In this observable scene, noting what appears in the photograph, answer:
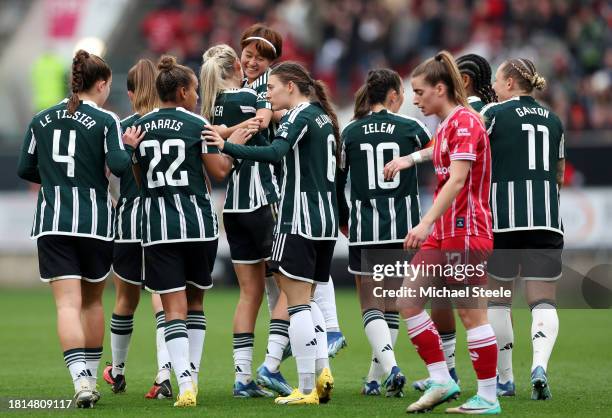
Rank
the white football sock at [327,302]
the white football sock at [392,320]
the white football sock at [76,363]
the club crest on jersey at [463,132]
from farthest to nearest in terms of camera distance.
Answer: the white football sock at [327,302] → the white football sock at [392,320] → the white football sock at [76,363] → the club crest on jersey at [463,132]

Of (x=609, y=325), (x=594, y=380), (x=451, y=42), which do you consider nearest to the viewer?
(x=594, y=380)

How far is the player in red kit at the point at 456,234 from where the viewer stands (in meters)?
7.11

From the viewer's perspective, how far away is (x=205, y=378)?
9602 mm

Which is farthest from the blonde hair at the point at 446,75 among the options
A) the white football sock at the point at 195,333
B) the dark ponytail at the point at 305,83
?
the white football sock at the point at 195,333

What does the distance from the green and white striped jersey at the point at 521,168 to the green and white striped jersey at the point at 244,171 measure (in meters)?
1.60

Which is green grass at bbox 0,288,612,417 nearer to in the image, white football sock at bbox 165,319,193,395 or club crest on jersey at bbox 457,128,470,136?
white football sock at bbox 165,319,193,395

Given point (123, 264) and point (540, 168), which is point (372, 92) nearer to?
point (540, 168)

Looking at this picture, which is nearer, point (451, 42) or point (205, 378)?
point (205, 378)

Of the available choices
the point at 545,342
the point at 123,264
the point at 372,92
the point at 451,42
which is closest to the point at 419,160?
the point at 372,92

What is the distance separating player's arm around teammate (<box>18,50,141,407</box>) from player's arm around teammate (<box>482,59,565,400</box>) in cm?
256

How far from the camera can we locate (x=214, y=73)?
8.57 m

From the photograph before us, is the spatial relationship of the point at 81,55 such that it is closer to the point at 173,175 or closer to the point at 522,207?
the point at 173,175

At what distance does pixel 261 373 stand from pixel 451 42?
1462 centimetres

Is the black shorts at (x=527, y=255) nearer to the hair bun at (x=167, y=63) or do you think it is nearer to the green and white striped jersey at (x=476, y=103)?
the green and white striped jersey at (x=476, y=103)
